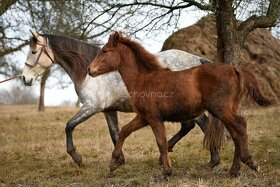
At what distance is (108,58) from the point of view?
6.20 meters

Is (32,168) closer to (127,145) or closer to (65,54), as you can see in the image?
(65,54)

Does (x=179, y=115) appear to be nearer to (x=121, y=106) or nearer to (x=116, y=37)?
(x=116, y=37)

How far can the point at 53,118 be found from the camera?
59.7 ft

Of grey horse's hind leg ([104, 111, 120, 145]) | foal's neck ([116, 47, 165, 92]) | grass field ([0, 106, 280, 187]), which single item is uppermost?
foal's neck ([116, 47, 165, 92])

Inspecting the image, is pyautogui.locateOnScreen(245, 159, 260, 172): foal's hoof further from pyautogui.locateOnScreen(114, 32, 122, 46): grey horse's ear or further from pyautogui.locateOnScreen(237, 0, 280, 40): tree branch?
pyautogui.locateOnScreen(237, 0, 280, 40): tree branch

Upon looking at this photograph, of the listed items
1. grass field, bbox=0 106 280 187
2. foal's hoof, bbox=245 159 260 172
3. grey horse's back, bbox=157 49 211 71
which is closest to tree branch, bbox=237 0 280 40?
grey horse's back, bbox=157 49 211 71

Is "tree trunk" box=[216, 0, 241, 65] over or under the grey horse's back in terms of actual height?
over

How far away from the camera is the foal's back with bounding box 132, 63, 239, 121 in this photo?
5.66 metres

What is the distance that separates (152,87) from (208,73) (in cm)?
82

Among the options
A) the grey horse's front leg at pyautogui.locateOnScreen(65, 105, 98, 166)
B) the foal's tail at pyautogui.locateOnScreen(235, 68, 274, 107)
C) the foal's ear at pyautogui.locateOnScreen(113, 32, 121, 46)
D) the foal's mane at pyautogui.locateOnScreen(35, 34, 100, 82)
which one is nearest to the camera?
the foal's tail at pyautogui.locateOnScreen(235, 68, 274, 107)

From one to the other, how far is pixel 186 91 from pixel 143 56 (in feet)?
3.03

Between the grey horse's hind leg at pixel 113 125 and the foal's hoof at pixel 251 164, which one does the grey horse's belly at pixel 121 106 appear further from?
the foal's hoof at pixel 251 164

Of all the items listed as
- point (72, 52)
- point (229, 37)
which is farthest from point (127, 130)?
point (229, 37)

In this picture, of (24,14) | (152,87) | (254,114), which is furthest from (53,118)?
(152,87)
